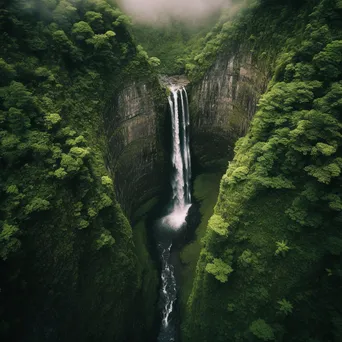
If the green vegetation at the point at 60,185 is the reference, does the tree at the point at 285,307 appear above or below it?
below

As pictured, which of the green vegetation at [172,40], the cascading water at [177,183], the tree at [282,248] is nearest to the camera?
the tree at [282,248]

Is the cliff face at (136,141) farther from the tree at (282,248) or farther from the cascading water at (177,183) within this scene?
the tree at (282,248)

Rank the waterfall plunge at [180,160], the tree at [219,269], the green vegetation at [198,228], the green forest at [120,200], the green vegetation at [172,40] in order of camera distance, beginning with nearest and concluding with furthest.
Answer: the green forest at [120,200]
the tree at [219,269]
the green vegetation at [198,228]
the waterfall plunge at [180,160]
the green vegetation at [172,40]

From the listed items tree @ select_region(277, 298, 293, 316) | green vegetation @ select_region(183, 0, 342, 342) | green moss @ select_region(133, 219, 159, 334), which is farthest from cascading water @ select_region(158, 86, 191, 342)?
tree @ select_region(277, 298, 293, 316)

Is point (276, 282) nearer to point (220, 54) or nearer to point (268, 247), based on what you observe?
point (268, 247)

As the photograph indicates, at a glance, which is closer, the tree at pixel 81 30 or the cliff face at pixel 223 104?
the tree at pixel 81 30

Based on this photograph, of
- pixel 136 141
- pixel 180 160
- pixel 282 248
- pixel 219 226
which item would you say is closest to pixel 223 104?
pixel 180 160

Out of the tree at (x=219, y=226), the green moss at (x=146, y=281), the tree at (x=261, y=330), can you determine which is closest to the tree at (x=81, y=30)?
the tree at (x=219, y=226)
